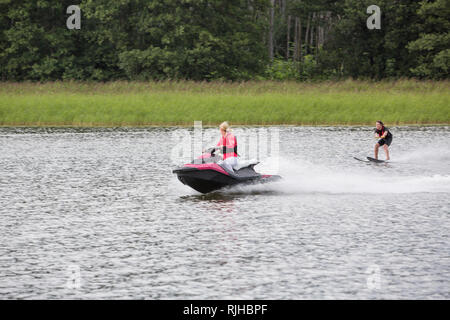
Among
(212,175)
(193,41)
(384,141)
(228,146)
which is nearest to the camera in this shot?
(212,175)

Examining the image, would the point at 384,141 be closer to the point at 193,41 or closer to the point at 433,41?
the point at 433,41

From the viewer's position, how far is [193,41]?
182 feet

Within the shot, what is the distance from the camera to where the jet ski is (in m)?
16.8

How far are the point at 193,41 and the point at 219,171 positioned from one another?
130 ft

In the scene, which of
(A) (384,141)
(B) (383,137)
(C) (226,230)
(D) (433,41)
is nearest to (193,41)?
(D) (433,41)

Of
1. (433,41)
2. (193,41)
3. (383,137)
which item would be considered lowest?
(383,137)

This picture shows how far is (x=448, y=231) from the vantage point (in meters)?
13.0

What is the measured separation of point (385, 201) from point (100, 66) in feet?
151

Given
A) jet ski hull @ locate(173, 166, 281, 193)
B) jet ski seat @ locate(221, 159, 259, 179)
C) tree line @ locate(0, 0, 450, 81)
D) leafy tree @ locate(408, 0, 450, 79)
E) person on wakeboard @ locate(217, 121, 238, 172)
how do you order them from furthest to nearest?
tree line @ locate(0, 0, 450, 81)
leafy tree @ locate(408, 0, 450, 79)
person on wakeboard @ locate(217, 121, 238, 172)
jet ski seat @ locate(221, 159, 259, 179)
jet ski hull @ locate(173, 166, 281, 193)

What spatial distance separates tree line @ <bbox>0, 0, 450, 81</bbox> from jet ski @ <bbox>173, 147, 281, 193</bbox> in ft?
114

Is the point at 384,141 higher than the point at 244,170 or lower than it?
lower

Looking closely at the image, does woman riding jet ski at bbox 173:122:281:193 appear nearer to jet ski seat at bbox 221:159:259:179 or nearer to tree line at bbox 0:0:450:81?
jet ski seat at bbox 221:159:259:179

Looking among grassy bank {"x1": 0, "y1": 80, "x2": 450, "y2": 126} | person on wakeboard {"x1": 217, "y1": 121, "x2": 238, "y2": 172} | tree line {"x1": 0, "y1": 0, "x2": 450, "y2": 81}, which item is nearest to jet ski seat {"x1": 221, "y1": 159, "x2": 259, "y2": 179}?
person on wakeboard {"x1": 217, "y1": 121, "x2": 238, "y2": 172}
